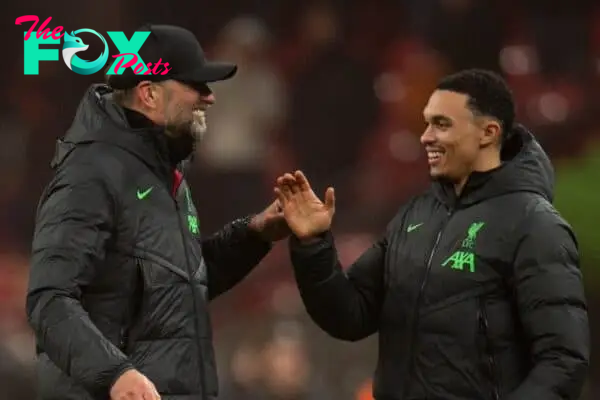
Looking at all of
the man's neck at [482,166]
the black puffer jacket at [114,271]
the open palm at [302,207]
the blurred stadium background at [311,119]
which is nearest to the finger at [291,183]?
the open palm at [302,207]

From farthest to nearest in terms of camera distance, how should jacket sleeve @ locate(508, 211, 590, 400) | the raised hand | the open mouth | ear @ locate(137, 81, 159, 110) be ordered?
1. the open mouth
2. ear @ locate(137, 81, 159, 110)
3. jacket sleeve @ locate(508, 211, 590, 400)
4. the raised hand

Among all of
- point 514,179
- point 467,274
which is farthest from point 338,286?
point 514,179

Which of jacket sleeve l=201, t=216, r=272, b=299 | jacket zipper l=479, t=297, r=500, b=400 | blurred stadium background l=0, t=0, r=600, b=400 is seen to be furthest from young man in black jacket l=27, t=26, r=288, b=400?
blurred stadium background l=0, t=0, r=600, b=400

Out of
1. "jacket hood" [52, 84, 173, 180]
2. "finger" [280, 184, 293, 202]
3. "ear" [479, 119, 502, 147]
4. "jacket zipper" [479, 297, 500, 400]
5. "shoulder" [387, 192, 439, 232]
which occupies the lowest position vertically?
"jacket zipper" [479, 297, 500, 400]

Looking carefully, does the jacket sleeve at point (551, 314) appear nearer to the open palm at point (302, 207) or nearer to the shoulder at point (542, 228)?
the shoulder at point (542, 228)

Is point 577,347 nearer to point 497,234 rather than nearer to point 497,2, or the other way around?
point 497,234

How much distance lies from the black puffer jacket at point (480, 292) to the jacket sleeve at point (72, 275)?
48 centimetres

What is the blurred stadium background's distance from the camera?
11.3 feet

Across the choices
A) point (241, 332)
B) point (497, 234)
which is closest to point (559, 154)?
point (241, 332)

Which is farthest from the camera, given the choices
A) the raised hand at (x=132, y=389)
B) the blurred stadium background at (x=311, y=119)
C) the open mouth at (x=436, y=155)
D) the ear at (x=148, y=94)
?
the blurred stadium background at (x=311, y=119)

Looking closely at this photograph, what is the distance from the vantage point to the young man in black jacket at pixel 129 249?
175cm

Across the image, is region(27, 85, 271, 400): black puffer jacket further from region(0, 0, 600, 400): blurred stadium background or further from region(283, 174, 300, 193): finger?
region(0, 0, 600, 400): blurred stadium background

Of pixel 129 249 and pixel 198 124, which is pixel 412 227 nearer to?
pixel 198 124

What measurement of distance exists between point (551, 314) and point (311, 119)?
5.84ft
